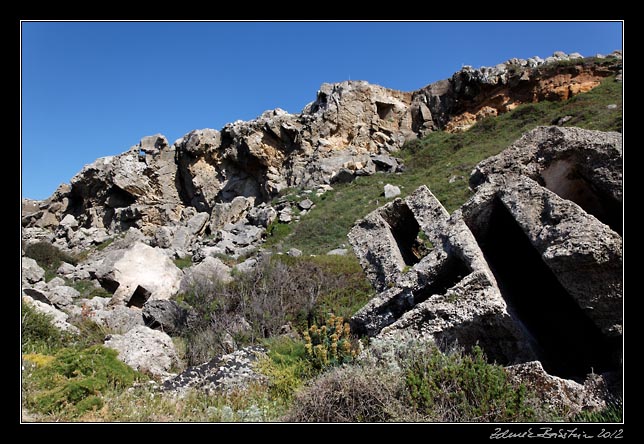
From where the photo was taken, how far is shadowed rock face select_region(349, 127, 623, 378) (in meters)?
3.86

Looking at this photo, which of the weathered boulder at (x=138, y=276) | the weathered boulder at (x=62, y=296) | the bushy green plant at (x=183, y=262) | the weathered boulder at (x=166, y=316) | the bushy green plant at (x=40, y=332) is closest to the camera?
the bushy green plant at (x=40, y=332)

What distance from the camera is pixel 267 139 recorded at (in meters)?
33.7

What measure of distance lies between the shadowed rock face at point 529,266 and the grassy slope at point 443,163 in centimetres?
1154

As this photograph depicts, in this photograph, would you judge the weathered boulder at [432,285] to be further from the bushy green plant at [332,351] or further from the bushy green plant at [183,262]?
the bushy green plant at [183,262]

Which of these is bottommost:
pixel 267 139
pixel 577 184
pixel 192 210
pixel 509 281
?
pixel 509 281

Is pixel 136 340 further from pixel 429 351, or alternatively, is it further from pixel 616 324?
pixel 616 324

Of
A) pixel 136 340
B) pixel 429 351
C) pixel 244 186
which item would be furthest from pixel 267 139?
pixel 429 351

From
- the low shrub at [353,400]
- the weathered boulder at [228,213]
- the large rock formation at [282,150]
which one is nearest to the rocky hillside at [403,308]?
the low shrub at [353,400]

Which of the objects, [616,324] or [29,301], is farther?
[29,301]

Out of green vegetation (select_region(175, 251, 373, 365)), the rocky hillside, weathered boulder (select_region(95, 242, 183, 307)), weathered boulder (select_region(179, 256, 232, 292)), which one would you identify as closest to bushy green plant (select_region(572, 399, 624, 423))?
the rocky hillside

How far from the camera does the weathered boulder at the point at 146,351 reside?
564cm

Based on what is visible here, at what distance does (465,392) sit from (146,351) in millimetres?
4206

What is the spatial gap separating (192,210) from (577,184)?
1367 inches

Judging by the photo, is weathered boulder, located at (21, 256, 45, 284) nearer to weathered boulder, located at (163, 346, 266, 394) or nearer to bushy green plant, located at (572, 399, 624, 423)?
weathered boulder, located at (163, 346, 266, 394)
